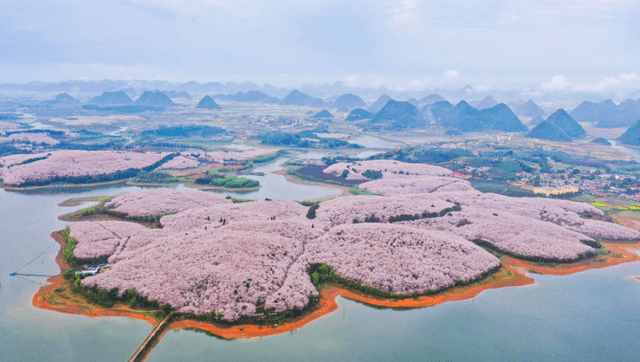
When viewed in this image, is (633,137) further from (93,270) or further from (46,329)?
(46,329)

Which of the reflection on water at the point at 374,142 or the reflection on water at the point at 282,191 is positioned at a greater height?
the reflection on water at the point at 374,142

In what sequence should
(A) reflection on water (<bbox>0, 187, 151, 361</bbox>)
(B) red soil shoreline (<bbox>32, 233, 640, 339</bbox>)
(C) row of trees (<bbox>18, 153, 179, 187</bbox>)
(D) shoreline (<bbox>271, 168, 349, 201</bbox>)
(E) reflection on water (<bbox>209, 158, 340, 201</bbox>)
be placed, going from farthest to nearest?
(D) shoreline (<bbox>271, 168, 349, 201</bbox>) → (C) row of trees (<bbox>18, 153, 179, 187</bbox>) → (E) reflection on water (<bbox>209, 158, 340, 201</bbox>) → (B) red soil shoreline (<bbox>32, 233, 640, 339</bbox>) → (A) reflection on water (<bbox>0, 187, 151, 361</bbox>)

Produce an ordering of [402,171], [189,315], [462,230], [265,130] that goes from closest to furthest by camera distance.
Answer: [189,315] → [462,230] → [402,171] → [265,130]

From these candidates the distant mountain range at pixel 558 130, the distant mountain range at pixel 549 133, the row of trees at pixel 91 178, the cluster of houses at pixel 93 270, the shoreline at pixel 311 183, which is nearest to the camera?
the cluster of houses at pixel 93 270

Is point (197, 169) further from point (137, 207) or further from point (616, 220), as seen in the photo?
point (616, 220)

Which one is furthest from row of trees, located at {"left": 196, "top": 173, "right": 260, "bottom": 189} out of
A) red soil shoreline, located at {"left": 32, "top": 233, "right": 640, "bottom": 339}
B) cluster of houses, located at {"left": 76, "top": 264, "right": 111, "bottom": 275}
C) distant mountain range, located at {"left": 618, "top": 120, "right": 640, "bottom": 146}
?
distant mountain range, located at {"left": 618, "top": 120, "right": 640, "bottom": 146}

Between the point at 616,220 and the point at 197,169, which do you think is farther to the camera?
the point at 197,169

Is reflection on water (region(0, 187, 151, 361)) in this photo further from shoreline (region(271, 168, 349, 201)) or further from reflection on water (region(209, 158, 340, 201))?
shoreline (region(271, 168, 349, 201))

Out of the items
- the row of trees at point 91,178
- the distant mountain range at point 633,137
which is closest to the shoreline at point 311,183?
the row of trees at point 91,178

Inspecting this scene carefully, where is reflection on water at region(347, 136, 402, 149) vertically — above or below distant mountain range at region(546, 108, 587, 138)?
below

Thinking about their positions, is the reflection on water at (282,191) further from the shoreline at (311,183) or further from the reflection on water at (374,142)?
the reflection on water at (374,142)

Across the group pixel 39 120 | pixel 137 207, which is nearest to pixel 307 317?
pixel 137 207
